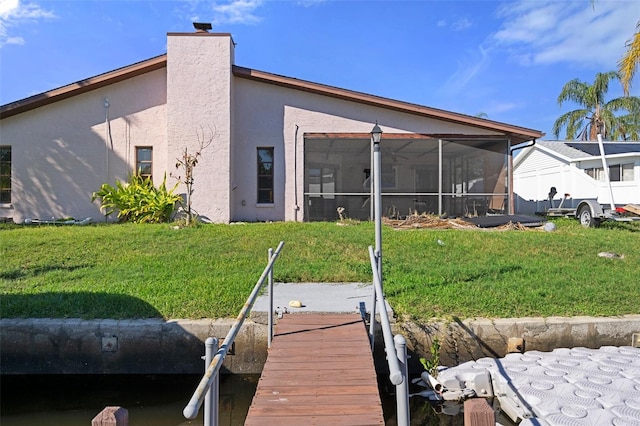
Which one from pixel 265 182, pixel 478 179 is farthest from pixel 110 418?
pixel 478 179

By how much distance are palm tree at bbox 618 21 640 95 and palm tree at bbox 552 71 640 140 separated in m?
21.0

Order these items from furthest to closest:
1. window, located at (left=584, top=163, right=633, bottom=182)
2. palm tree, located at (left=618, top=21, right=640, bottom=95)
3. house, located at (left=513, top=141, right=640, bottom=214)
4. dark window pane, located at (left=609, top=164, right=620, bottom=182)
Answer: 1. dark window pane, located at (left=609, top=164, right=620, bottom=182)
2. window, located at (left=584, top=163, right=633, bottom=182)
3. house, located at (left=513, top=141, right=640, bottom=214)
4. palm tree, located at (left=618, top=21, right=640, bottom=95)

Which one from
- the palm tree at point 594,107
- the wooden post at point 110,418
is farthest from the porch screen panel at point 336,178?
the palm tree at point 594,107

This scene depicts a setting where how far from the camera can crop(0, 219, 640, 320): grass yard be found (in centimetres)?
537

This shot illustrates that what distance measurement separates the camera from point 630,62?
972 cm

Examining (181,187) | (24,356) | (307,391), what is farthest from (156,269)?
(181,187)

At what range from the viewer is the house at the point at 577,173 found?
17.3 metres

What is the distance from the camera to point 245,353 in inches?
191

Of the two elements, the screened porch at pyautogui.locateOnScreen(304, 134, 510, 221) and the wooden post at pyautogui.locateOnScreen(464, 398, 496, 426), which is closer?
the wooden post at pyautogui.locateOnScreen(464, 398, 496, 426)

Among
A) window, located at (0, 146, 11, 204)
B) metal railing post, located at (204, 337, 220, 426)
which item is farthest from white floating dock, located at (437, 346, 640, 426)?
window, located at (0, 146, 11, 204)

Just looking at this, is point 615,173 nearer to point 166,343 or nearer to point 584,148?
point 584,148

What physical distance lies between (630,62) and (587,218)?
4.47 m

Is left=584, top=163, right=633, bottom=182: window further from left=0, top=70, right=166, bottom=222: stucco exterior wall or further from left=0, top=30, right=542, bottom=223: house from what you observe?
left=0, top=70, right=166, bottom=222: stucco exterior wall

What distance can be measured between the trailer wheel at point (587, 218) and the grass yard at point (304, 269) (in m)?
1.17
